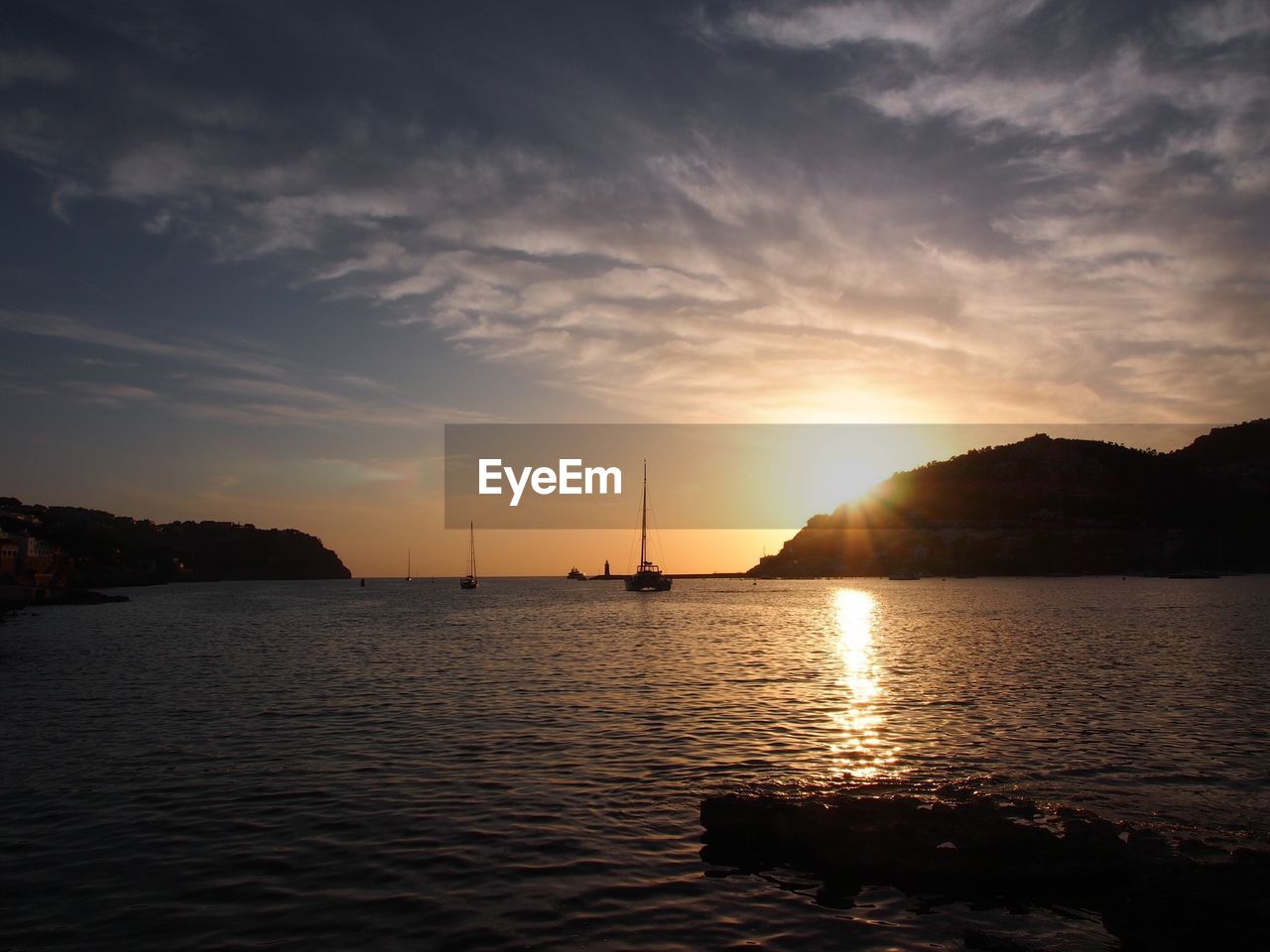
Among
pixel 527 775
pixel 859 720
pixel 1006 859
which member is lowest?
pixel 859 720

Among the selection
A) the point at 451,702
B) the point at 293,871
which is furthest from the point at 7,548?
the point at 293,871

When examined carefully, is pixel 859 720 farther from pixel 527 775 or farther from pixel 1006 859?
pixel 1006 859

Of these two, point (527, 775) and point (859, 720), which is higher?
point (527, 775)

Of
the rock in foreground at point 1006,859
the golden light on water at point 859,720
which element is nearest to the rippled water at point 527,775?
the golden light on water at point 859,720

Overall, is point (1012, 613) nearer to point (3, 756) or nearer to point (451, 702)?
point (451, 702)

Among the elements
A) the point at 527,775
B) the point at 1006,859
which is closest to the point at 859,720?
the point at 527,775

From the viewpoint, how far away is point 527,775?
22.3 metres

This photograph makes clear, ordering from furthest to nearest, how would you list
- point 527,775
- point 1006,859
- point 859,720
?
1. point 859,720
2. point 527,775
3. point 1006,859

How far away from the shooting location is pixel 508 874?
1493cm

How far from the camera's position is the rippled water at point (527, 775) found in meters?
13.0

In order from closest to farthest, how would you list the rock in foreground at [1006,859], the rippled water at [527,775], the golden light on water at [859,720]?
the rock in foreground at [1006,859] < the rippled water at [527,775] < the golden light on water at [859,720]

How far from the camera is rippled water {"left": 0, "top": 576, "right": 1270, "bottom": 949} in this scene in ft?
42.7

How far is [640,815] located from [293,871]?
7240 millimetres

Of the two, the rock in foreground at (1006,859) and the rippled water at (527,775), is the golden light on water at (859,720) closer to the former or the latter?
the rippled water at (527,775)
